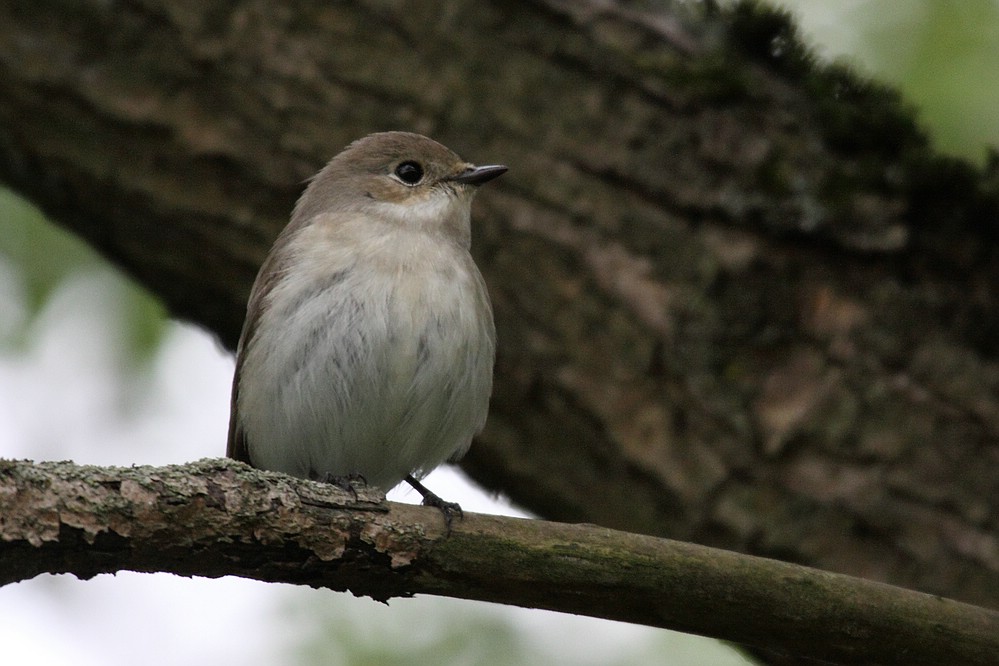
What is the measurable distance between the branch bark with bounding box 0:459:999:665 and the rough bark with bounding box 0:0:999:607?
170cm

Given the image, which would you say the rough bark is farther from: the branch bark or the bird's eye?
the branch bark

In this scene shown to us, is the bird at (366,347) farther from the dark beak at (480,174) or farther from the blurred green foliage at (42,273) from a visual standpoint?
the blurred green foliage at (42,273)

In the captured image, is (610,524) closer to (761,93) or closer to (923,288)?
(923,288)

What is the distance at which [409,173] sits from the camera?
20.2 feet

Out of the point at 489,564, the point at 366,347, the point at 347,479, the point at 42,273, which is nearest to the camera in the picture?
the point at 489,564

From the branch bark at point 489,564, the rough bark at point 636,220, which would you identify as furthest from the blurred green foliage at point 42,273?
the branch bark at point 489,564

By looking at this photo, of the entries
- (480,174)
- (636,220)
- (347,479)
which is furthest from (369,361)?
(636,220)

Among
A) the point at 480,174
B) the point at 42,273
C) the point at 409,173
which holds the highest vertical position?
the point at 480,174

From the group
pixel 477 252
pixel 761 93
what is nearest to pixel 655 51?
pixel 761 93

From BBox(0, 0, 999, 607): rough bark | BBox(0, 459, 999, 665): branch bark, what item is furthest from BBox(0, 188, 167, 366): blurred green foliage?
BBox(0, 459, 999, 665): branch bark

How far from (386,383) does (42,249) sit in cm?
420

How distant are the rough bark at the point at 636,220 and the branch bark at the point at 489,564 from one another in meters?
1.70

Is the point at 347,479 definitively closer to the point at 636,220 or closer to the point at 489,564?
the point at 636,220

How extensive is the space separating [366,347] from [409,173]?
139 cm
